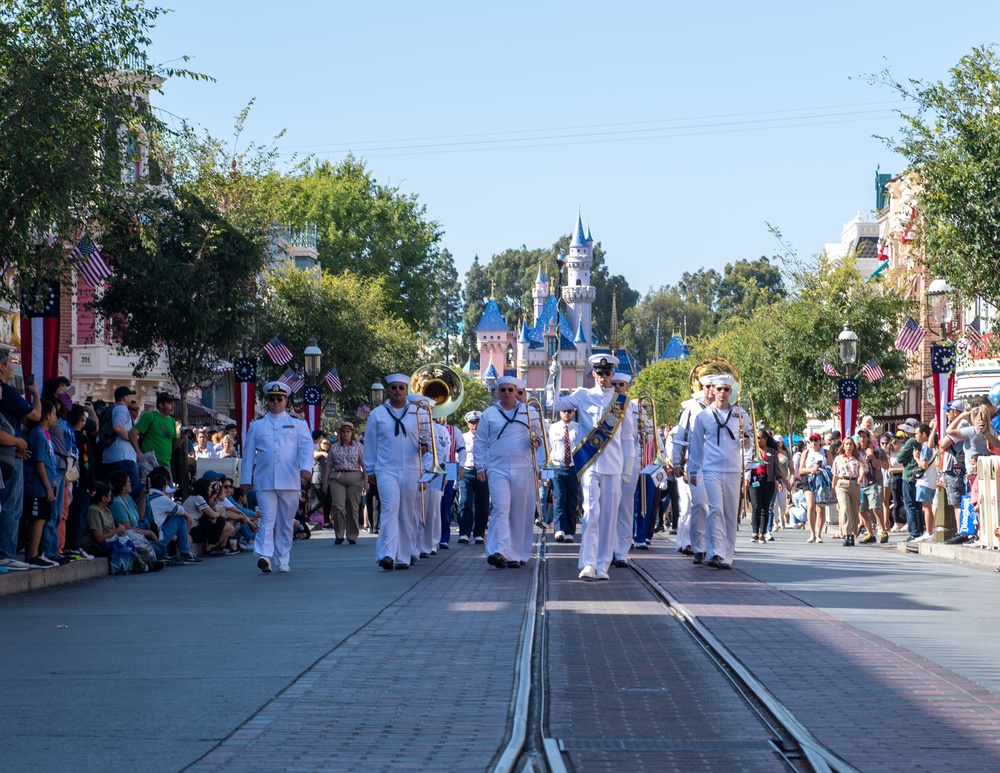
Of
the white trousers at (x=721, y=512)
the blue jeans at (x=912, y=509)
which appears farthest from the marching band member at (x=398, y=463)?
the blue jeans at (x=912, y=509)

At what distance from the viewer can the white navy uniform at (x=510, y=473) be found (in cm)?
1773

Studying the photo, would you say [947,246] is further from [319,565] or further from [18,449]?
[18,449]

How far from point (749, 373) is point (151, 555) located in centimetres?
4300

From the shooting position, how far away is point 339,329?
54.1 metres

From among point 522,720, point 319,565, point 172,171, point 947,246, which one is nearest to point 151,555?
point 319,565

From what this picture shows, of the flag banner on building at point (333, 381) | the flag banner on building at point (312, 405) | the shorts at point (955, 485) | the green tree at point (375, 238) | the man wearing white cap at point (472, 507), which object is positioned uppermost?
the green tree at point (375, 238)

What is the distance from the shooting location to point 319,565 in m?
18.9

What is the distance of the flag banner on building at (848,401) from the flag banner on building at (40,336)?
18.8 meters

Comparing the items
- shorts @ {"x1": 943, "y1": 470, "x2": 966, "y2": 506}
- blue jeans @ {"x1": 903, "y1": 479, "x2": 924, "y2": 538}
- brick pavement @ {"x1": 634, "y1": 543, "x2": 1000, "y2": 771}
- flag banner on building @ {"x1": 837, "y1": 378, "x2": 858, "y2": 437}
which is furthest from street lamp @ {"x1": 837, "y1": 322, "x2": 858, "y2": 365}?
brick pavement @ {"x1": 634, "y1": 543, "x2": 1000, "y2": 771}

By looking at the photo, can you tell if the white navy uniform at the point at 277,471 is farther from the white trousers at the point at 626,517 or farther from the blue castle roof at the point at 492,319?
the blue castle roof at the point at 492,319

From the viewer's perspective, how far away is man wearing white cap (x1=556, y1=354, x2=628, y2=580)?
51.9ft

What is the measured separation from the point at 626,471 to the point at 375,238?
55.9m

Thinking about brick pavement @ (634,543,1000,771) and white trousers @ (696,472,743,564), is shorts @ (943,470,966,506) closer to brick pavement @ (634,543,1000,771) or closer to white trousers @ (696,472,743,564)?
white trousers @ (696,472,743,564)

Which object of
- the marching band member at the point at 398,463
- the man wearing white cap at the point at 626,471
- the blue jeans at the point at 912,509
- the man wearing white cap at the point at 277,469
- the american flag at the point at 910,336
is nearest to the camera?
the man wearing white cap at the point at 626,471
